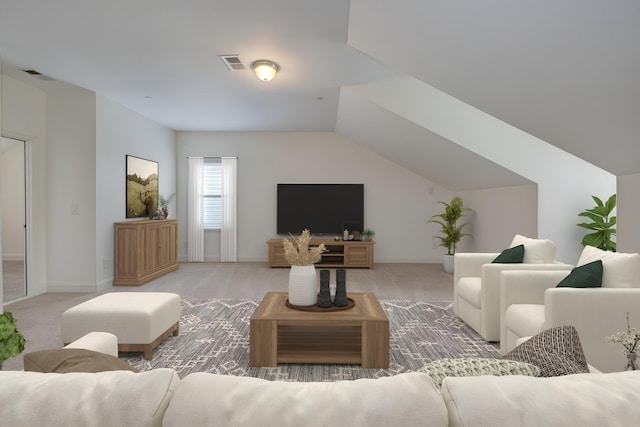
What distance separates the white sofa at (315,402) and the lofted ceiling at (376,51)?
7.05 feet

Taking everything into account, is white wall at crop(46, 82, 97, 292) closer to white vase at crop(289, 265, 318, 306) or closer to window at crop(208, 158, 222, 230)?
window at crop(208, 158, 222, 230)

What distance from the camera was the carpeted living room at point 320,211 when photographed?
2.97 feet

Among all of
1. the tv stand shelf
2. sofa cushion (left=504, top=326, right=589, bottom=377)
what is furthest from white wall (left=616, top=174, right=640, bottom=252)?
the tv stand shelf

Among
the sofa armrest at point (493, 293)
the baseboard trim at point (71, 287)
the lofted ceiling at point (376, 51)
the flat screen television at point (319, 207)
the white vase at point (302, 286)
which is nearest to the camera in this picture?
the lofted ceiling at point (376, 51)

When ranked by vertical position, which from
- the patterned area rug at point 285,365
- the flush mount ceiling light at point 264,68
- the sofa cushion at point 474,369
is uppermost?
the flush mount ceiling light at point 264,68

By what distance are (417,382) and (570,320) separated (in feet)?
6.99

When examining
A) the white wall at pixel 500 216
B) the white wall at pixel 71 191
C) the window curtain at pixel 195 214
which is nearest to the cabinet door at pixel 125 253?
the white wall at pixel 71 191

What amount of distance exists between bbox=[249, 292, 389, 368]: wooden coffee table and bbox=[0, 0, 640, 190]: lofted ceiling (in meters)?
2.14

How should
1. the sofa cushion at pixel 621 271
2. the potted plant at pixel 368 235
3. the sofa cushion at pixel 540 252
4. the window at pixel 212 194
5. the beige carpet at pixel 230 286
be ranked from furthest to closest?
the window at pixel 212 194 < the potted plant at pixel 368 235 < the beige carpet at pixel 230 286 < the sofa cushion at pixel 540 252 < the sofa cushion at pixel 621 271

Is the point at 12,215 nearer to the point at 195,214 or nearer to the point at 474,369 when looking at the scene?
the point at 195,214

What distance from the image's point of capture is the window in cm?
828

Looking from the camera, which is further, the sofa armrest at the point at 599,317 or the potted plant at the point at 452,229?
the potted plant at the point at 452,229

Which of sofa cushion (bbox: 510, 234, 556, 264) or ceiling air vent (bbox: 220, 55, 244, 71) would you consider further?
ceiling air vent (bbox: 220, 55, 244, 71)

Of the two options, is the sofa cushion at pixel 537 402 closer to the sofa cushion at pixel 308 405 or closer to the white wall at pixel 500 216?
the sofa cushion at pixel 308 405
